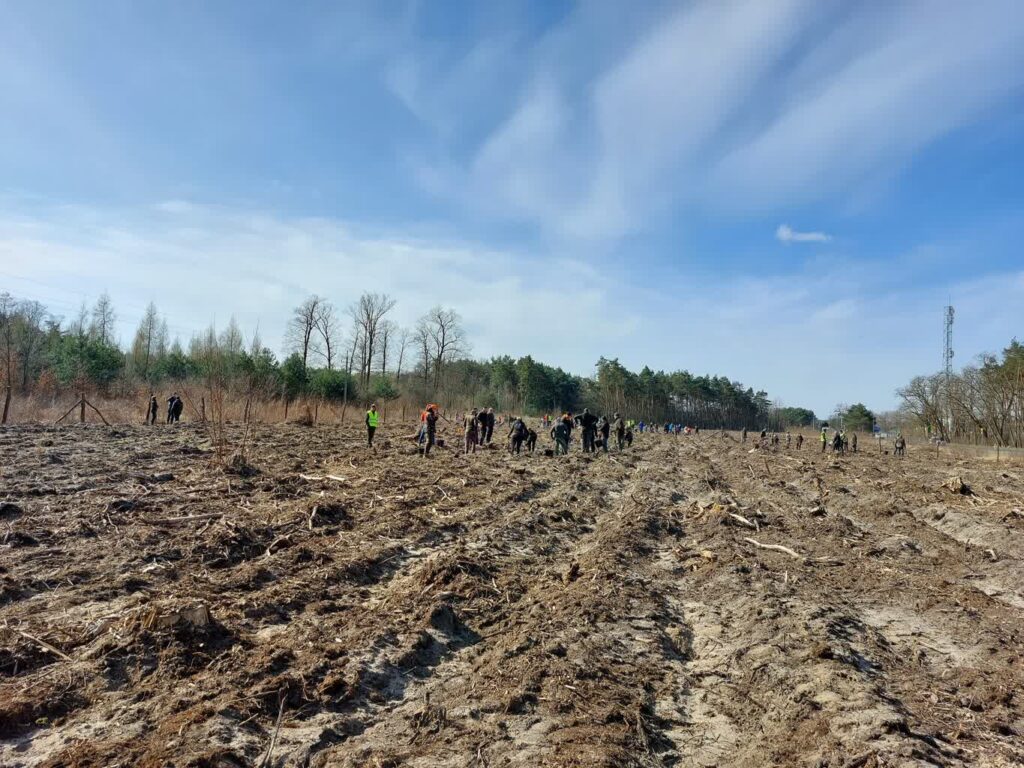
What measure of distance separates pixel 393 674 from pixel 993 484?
82.3 ft

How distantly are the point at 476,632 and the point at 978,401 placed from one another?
7200 cm

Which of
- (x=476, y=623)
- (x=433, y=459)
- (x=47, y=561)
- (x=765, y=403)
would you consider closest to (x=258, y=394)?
(x=433, y=459)

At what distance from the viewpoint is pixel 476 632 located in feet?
20.3

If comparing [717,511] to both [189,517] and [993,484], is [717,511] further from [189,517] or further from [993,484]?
[993,484]

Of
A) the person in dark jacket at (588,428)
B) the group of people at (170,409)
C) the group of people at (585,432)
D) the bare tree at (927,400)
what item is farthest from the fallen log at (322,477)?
the bare tree at (927,400)

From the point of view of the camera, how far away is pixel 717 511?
12.9 meters

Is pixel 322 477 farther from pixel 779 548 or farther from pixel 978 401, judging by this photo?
pixel 978 401

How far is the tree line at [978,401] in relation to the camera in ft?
176

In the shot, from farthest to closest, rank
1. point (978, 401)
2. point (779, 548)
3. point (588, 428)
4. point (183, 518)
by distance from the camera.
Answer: point (978, 401), point (588, 428), point (779, 548), point (183, 518)

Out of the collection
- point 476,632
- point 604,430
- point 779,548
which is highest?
point 604,430

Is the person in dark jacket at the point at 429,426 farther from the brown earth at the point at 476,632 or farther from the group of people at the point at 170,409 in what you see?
the group of people at the point at 170,409

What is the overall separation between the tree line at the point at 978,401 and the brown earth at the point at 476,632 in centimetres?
5259

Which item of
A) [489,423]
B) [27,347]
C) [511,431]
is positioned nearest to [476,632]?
[511,431]

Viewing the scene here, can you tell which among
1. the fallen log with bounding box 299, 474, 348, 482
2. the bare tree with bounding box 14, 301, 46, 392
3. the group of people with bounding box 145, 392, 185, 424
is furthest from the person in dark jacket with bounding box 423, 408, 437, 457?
the bare tree with bounding box 14, 301, 46, 392
